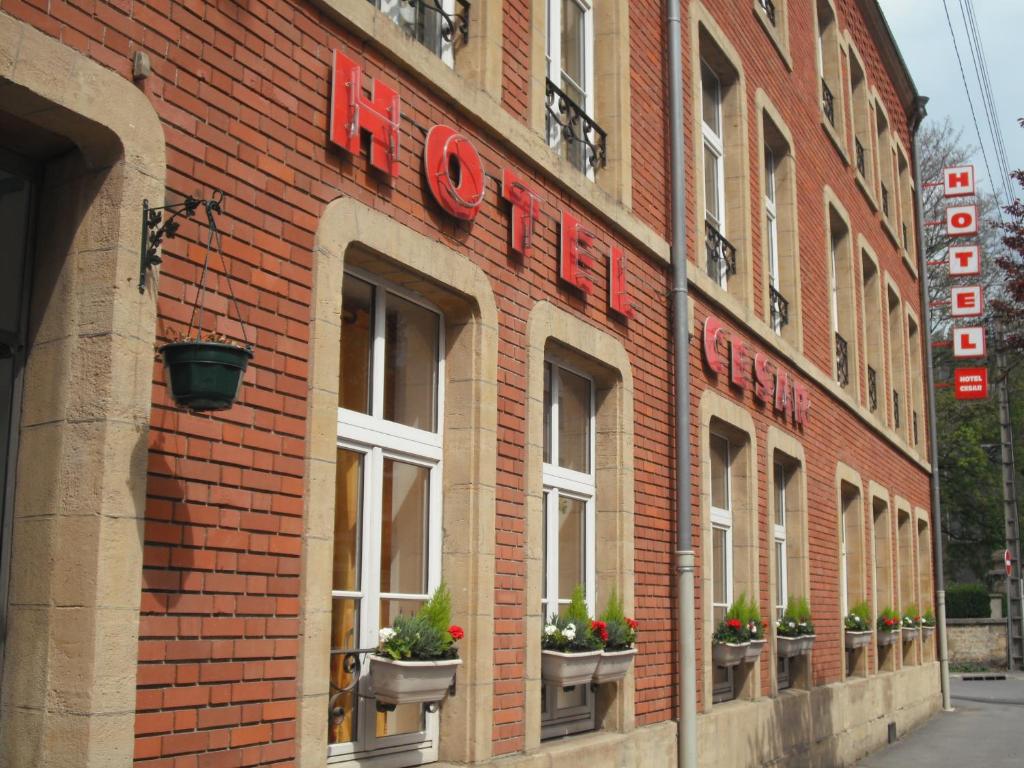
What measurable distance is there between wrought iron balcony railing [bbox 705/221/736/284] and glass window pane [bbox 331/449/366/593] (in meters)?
6.20

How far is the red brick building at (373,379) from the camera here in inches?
179

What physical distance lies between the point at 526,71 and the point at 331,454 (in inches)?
137

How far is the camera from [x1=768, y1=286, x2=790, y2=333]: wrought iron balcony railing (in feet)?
45.9

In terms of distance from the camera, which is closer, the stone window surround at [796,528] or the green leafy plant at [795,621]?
the green leafy plant at [795,621]

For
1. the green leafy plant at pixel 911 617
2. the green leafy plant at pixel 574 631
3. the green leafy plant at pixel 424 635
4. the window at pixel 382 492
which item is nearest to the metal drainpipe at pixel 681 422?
the green leafy plant at pixel 574 631

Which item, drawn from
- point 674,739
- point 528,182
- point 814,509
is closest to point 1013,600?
point 814,509

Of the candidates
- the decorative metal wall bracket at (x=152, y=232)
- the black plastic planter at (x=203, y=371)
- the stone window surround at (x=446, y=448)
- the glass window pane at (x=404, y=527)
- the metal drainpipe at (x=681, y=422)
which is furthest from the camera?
the metal drainpipe at (x=681, y=422)

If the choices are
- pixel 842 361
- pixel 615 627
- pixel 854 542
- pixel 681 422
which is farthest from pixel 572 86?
pixel 854 542

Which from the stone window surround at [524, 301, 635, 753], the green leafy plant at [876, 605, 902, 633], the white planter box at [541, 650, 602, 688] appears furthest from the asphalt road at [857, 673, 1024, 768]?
the white planter box at [541, 650, 602, 688]

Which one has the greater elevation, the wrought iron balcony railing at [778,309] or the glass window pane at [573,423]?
the wrought iron balcony railing at [778,309]

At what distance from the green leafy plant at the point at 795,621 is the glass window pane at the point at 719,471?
1667 mm

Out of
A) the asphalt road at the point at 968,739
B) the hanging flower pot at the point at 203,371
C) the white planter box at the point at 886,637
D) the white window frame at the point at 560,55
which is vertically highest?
the white window frame at the point at 560,55

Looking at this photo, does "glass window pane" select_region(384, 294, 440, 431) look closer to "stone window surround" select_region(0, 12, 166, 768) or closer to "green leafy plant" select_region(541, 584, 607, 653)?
"green leafy plant" select_region(541, 584, 607, 653)

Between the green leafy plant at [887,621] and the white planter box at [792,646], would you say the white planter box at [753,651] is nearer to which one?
the white planter box at [792,646]
